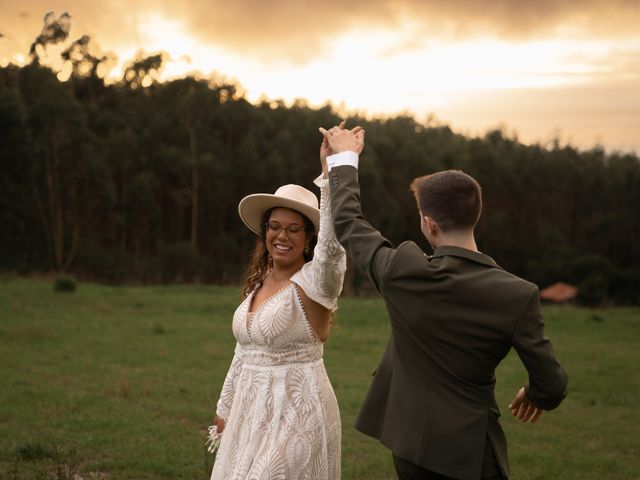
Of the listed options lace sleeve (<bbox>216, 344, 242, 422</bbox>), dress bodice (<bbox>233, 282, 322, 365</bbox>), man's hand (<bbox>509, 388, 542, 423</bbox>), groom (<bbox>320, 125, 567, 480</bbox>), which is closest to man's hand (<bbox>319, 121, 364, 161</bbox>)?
groom (<bbox>320, 125, 567, 480</bbox>)

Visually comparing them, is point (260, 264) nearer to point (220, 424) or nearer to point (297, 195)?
point (297, 195)

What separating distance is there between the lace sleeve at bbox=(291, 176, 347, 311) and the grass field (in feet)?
11.0

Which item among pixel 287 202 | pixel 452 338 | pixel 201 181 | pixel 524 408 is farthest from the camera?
pixel 201 181

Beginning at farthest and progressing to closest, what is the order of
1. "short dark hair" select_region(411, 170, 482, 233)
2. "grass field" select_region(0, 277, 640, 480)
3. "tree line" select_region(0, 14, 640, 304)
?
"tree line" select_region(0, 14, 640, 304) < "grass field" select_region(0, 277, 640, 480) < "short dark hair" select_region(411, 170, 482, 233)

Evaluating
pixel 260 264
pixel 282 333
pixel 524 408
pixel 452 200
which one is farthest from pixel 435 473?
pixel 260 264

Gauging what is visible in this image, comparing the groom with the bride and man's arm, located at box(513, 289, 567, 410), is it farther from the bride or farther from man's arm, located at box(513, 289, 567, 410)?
the bride

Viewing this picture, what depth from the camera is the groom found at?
289 centimetres

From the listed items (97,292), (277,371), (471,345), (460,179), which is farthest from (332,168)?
(97,292)

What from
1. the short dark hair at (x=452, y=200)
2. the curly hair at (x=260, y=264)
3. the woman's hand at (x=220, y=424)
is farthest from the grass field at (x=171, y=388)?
the short dark hair at (x=452, y=200)

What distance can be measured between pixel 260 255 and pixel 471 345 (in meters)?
1.95

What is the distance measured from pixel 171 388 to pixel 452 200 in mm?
8339

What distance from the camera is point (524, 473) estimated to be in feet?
24.8

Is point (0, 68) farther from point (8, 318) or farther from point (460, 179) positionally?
point (460, 179)

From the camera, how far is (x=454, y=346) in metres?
2.95
